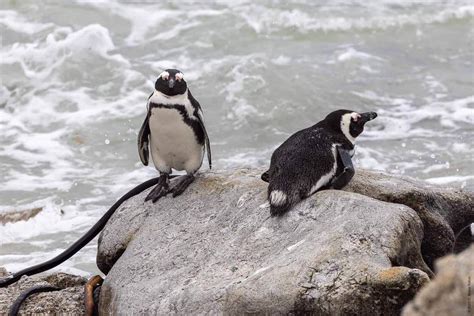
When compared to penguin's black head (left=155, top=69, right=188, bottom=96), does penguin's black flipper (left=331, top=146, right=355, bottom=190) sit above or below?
below

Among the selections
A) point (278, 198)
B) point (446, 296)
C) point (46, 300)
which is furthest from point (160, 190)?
point (446, 296)

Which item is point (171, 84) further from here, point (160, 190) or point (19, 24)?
point (19, 24)

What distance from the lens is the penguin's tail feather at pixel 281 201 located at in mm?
4621

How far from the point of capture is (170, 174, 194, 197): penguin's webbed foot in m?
5.31

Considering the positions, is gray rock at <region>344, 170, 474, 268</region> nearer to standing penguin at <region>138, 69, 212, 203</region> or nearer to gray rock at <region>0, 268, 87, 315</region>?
standing penguin at <region>138, 69, 212, 203</region>

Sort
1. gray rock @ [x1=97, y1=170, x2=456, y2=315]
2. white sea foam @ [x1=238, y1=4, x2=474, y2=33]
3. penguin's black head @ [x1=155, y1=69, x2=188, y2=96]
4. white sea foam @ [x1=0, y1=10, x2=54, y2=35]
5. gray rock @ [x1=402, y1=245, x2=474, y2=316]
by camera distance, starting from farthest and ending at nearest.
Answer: white sea foam @ [x1=238, y1=4, x2=474, y2=33] < white sea foam @ [x1=0, y1=10, x2=54, y2=35] < penguin's black head @ [x1=155, y1=69, x2=188, y2=96] < gray rock @ [x1=97, y1=170, x2=456, y2=315] < gray rock @ [x1=402, y1=245, x2=474, y2=316]

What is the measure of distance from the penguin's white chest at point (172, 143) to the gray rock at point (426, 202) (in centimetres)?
93

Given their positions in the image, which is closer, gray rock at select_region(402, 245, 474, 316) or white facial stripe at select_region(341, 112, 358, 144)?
gray rock at select_region(402, 245, 474, 316)

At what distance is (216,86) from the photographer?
423 inches

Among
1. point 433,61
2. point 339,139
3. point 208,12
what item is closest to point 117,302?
point 339,139

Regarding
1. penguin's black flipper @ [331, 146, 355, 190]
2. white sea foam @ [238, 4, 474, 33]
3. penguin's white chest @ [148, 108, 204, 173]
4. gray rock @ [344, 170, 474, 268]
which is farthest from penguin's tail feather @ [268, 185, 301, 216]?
white sea foam @ [238, 4, 474, 33]

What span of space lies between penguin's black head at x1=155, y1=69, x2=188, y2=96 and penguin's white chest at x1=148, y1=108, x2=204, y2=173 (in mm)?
97

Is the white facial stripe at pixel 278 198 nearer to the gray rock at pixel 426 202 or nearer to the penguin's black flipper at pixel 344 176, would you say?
the penguin's black flipper at pixel 344 176

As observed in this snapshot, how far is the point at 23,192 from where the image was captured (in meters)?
8.33
